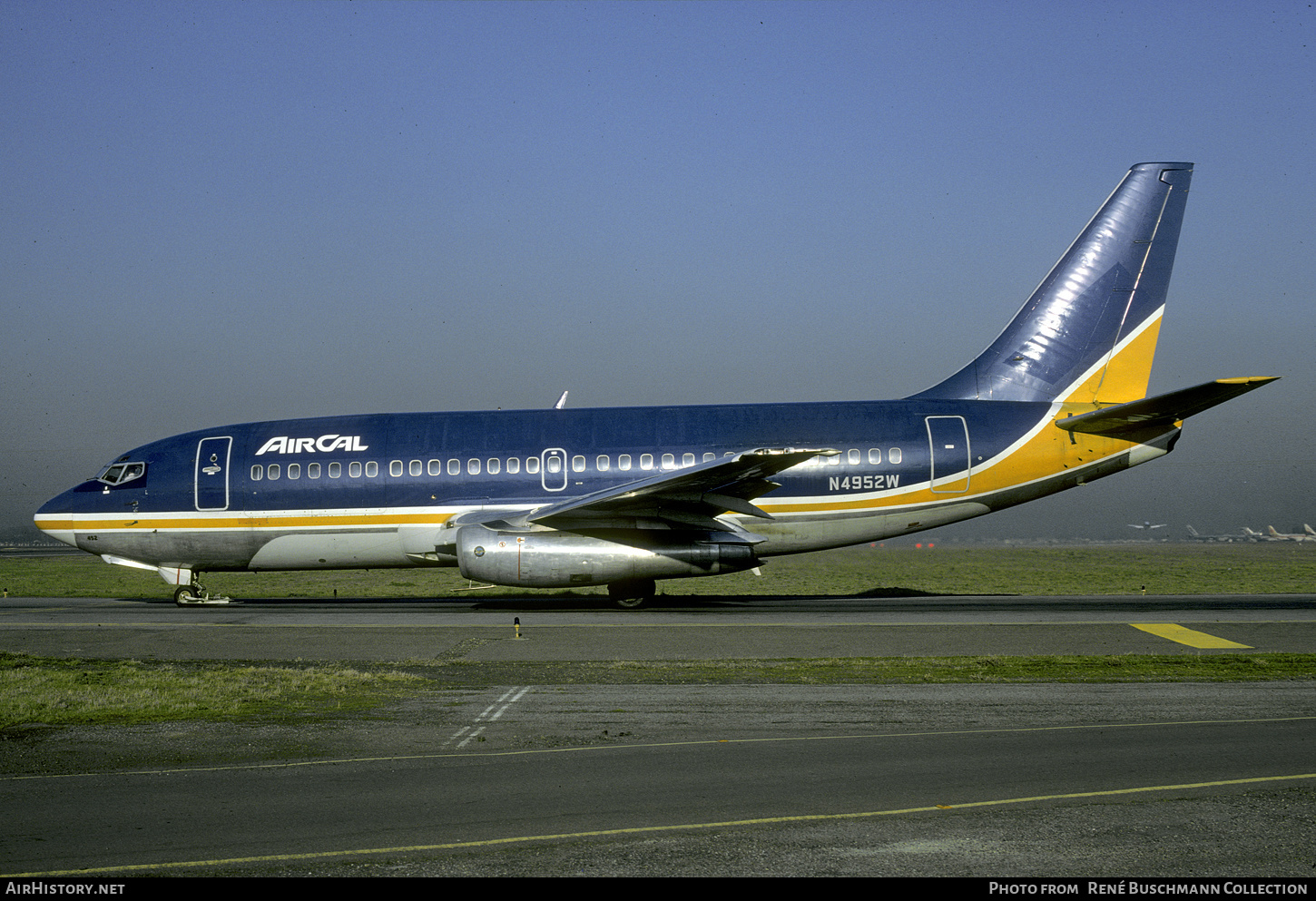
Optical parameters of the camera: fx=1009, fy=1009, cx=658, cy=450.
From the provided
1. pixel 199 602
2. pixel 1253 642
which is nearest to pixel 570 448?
pixel 199 602

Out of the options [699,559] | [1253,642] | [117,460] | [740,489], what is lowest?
[1253,642]

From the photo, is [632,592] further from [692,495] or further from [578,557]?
[692,495]

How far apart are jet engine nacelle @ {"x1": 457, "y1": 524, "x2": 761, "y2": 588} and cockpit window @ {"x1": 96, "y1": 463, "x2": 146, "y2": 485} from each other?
9109 mm

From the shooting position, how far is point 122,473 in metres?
25.2

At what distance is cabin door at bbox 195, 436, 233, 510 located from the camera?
24672 millimetres

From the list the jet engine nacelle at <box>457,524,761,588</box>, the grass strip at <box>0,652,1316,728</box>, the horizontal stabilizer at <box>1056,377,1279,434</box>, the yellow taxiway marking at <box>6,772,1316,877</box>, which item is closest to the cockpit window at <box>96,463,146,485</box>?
the jet engine nacelle at <box>457,524,761,588</box>

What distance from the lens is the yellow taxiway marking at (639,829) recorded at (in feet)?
21.1

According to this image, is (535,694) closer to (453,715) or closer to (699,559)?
(453,715)

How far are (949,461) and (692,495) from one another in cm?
638

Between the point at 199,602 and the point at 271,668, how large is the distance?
11222 millimetres

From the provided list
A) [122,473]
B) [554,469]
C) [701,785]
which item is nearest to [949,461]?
[554,469]

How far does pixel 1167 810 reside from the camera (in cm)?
751

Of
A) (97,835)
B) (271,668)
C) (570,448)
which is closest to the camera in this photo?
(97,835)

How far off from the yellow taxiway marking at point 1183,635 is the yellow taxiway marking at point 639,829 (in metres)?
8.98
